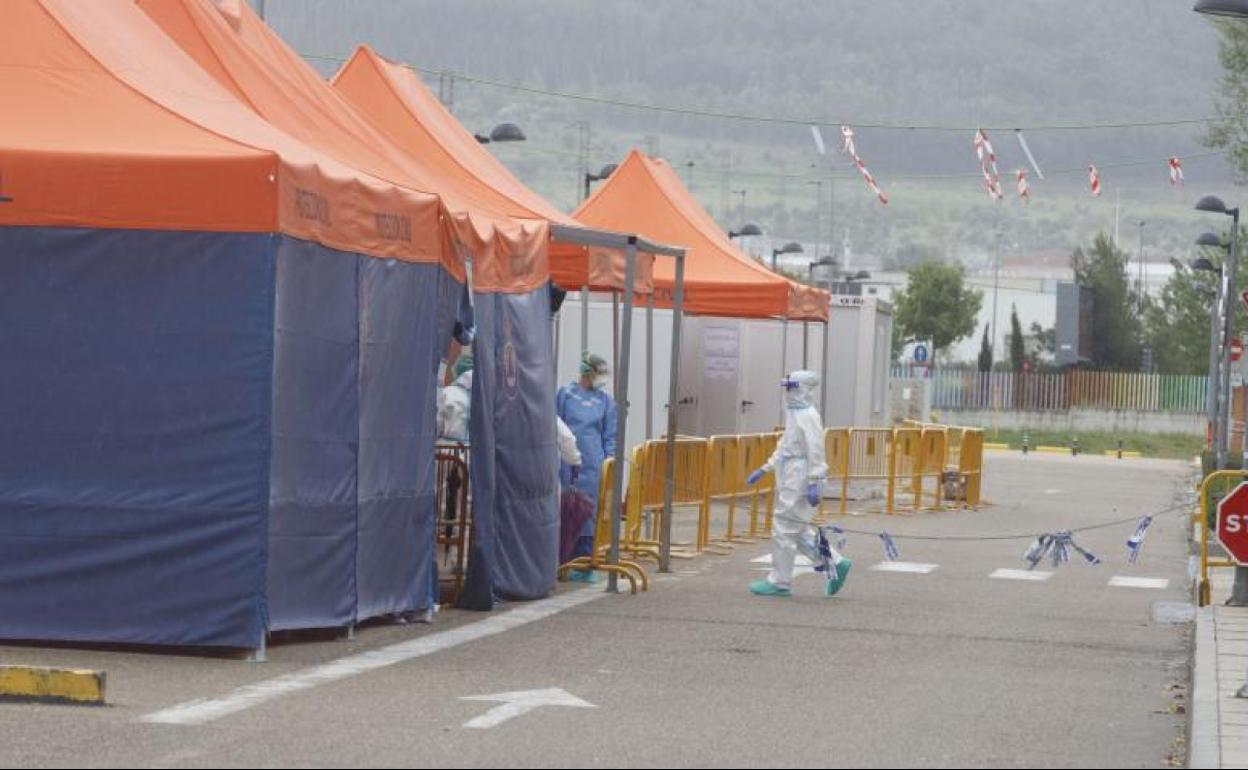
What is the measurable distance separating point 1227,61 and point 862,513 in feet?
66.5

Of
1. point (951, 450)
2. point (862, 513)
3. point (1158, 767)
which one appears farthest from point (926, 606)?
point (951, 450)

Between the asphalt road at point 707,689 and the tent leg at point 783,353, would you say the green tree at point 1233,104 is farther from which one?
the asphalt road at point 707,689

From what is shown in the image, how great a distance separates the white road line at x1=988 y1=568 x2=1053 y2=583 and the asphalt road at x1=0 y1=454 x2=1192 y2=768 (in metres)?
1.52

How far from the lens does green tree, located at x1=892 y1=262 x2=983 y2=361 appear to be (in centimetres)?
12581

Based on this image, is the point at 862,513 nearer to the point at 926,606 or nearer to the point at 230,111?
the point at 926,606

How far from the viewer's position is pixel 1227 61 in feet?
160

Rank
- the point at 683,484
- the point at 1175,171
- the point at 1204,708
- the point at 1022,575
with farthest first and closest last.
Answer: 1. the point at 1175,171
2. the point at 683,484
3. the point at 1022,575
4. the point at 1204,708

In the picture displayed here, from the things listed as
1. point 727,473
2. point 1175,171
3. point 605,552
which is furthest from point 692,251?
point 1175,171

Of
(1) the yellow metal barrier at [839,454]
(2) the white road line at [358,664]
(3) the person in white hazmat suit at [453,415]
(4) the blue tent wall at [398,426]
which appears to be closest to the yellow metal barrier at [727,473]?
(1) the yellow metal barrier at [839,454]

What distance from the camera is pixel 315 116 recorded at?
690 inches

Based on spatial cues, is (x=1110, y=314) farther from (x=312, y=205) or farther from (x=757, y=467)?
(x=312, y=205)

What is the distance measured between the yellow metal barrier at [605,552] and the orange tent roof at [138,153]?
15.9 feet

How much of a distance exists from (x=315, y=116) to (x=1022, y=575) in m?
9.03

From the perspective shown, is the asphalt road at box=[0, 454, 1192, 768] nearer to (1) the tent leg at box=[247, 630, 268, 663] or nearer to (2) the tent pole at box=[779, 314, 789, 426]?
(1) the tent leg at box=[247, 630, 268, 663]
